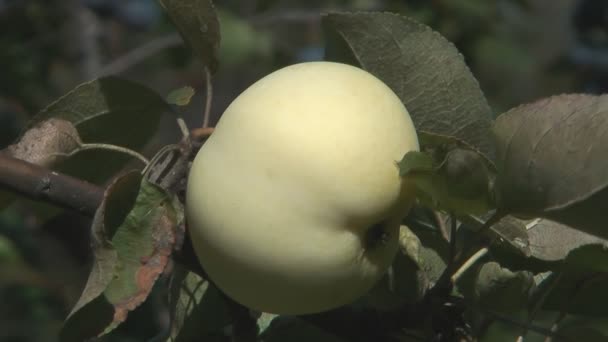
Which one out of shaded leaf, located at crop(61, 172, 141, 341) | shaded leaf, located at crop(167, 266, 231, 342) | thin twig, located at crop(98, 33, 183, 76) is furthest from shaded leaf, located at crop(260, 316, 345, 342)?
thin twig, located at crop(98, 33, 183, 76)

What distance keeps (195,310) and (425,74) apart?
0.74 feet

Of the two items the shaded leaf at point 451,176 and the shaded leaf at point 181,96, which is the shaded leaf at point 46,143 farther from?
the shaded leaf at point 451,176

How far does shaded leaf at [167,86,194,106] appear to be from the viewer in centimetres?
69

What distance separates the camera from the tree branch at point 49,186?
0.65 meters

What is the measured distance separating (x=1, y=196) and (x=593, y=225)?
42 centimetres

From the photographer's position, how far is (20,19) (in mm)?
2680

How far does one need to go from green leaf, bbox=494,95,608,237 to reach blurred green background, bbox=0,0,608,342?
136 centimetres

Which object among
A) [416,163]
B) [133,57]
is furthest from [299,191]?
[133,57]

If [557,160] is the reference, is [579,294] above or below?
below

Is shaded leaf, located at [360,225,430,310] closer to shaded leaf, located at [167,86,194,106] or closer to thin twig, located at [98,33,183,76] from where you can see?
shaded leaf, located at [167,86,194,106]

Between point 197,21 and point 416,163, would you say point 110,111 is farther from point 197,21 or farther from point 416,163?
point 416,163

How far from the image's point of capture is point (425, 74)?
69cm

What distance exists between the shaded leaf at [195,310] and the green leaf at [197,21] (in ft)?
0.52

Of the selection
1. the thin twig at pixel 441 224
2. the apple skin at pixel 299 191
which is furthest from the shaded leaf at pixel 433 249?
the apple skin at pixel 299 191
